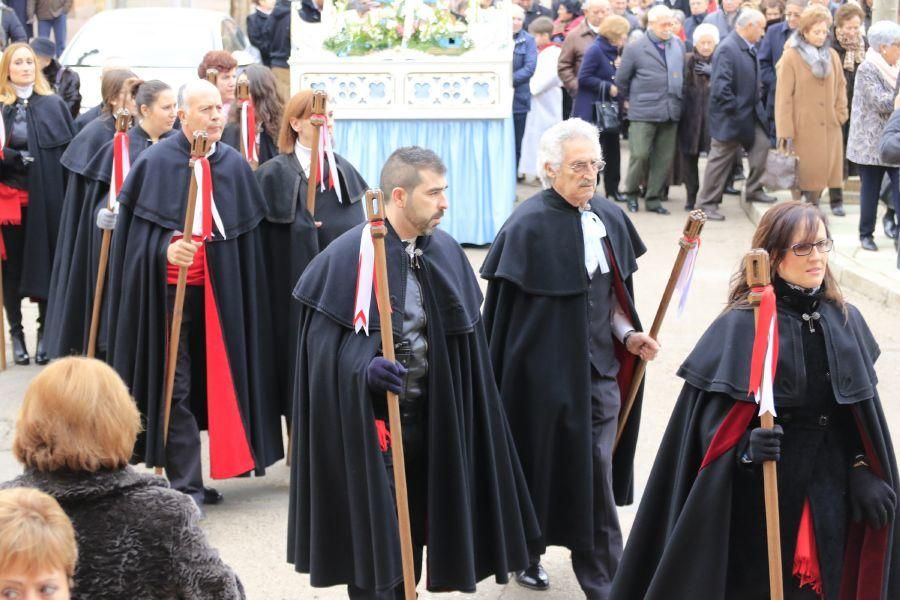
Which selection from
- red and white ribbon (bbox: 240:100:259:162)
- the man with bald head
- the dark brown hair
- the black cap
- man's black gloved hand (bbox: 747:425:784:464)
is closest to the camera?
man's black gloved hand (bbox: 747:425:784:464)

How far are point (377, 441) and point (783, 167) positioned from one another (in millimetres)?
9195

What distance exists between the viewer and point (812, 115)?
13.6 m

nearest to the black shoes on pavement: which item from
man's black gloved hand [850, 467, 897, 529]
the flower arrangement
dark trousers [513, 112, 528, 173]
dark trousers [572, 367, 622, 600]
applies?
dark trousers [572, 367, 622, 600]

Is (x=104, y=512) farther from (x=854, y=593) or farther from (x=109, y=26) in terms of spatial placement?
(x=109, y=26)

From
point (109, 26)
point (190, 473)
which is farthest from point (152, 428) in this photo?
point (109, 26)

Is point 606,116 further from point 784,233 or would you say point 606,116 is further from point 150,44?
point 784,233

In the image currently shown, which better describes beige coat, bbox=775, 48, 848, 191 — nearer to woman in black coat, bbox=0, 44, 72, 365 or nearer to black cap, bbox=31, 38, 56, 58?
black cap, bbox=31, 38, 56, 58

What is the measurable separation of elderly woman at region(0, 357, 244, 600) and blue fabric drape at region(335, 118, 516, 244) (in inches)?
390

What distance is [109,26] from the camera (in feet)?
53.4

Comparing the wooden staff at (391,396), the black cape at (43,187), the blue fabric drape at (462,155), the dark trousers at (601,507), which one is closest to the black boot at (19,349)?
the black cape at (43,187)

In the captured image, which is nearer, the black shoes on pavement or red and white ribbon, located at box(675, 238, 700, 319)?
red and white ribbon, located at box(675, 238, 700, 319)

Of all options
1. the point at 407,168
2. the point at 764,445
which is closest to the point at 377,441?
the point at 407,168

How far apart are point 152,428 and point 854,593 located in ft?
11.6

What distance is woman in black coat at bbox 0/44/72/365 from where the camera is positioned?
32.3ft
